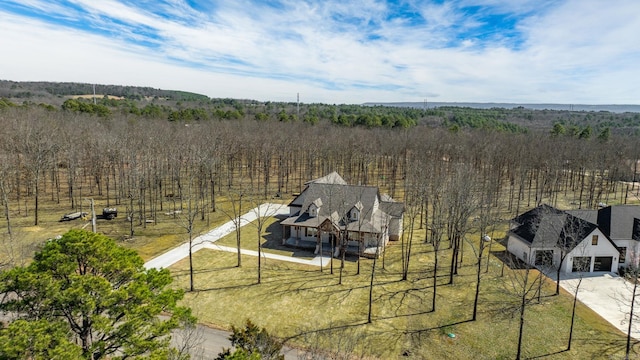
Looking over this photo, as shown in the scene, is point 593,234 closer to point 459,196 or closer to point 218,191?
point 459,196

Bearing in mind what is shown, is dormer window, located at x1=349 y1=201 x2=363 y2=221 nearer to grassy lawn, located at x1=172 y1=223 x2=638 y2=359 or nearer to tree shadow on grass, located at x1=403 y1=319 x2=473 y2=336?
grassy lawn, located at x1=172 y1=223 x2=638 y2=359

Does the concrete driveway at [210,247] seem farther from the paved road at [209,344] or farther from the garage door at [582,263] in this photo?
the garage door at [582,263]

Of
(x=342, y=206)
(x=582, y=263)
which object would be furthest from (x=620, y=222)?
(x=342, y=206)

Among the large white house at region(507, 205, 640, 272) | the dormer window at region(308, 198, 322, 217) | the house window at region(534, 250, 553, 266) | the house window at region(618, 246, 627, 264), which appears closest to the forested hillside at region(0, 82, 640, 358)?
the large white house at region(507, 205, 640, 272)

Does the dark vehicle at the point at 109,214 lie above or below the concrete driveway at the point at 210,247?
above

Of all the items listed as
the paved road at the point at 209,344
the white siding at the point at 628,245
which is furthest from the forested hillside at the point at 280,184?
the white siding at the point at 628,245

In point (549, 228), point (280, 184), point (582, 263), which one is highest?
point (549, 228)

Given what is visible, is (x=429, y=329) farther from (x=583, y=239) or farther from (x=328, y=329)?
(x=583, y=239)
